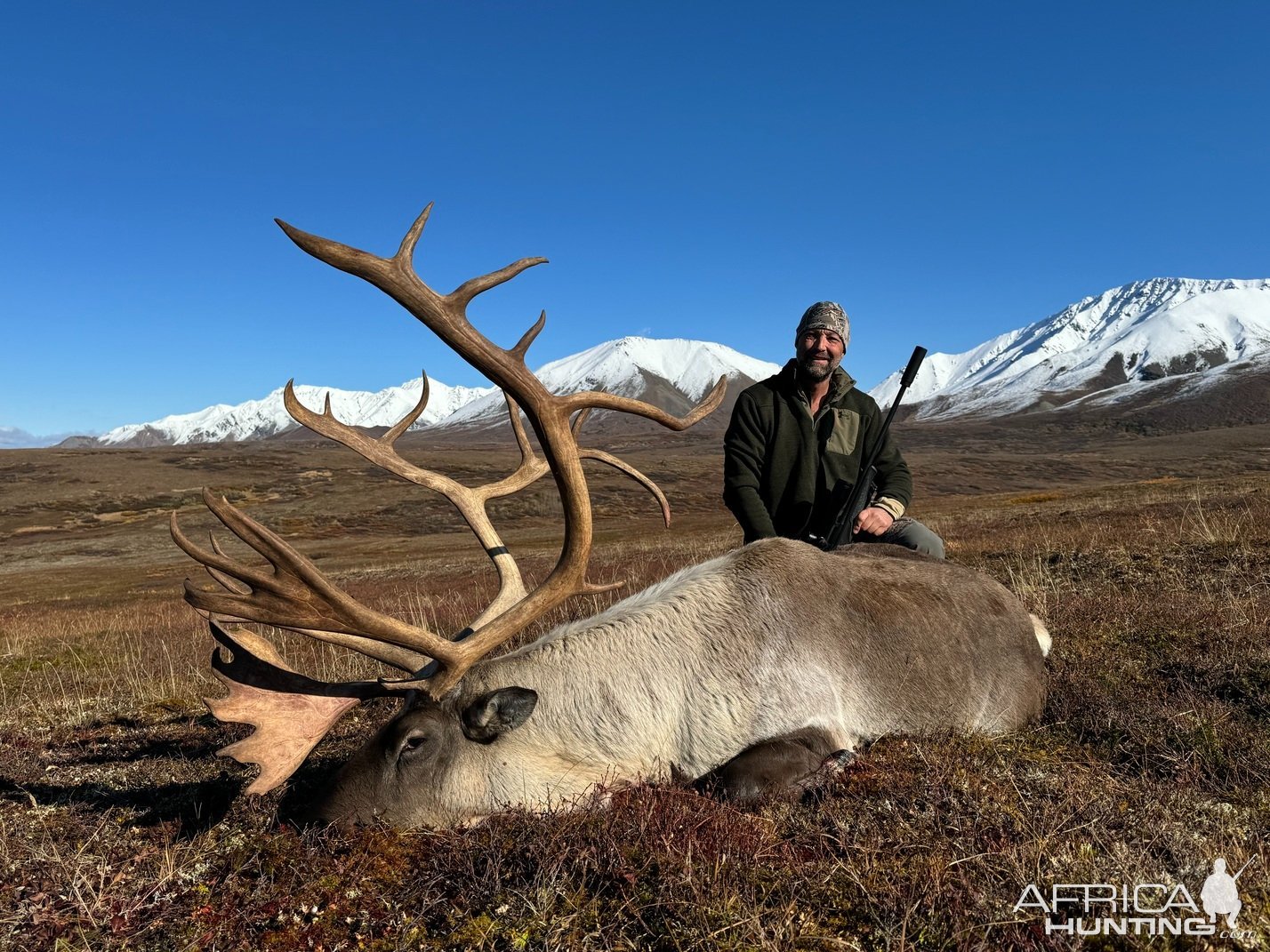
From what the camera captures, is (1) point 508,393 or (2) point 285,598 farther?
(1) point 508,393

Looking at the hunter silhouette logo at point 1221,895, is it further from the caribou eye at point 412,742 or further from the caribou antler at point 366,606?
the caribou eye at point 412,742

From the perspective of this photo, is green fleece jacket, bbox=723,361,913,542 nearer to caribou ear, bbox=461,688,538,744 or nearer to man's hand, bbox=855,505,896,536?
man's hand, bbox=855,505,896,536

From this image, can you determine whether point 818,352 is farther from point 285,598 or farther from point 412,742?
point 285,598

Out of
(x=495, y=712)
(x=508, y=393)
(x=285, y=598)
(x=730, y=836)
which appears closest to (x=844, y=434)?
(x=508, y=393)

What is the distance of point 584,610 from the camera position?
10.4 metres

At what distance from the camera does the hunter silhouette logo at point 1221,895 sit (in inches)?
105

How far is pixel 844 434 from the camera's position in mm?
7387

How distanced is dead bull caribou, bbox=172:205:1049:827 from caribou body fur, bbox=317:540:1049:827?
11mm

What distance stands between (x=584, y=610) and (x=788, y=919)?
774 cm

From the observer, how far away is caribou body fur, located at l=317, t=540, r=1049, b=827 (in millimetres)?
4285

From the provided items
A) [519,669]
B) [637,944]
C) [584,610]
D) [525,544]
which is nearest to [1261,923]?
[637,944]

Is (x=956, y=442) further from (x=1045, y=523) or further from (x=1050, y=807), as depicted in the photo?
(x=1050, y=807)

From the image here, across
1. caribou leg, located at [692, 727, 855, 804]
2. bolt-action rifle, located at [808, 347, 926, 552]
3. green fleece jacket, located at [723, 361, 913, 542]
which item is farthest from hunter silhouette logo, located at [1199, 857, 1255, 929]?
green fleece jacket, located at [723, 361, 913, 542]

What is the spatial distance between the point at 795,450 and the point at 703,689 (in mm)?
3353
